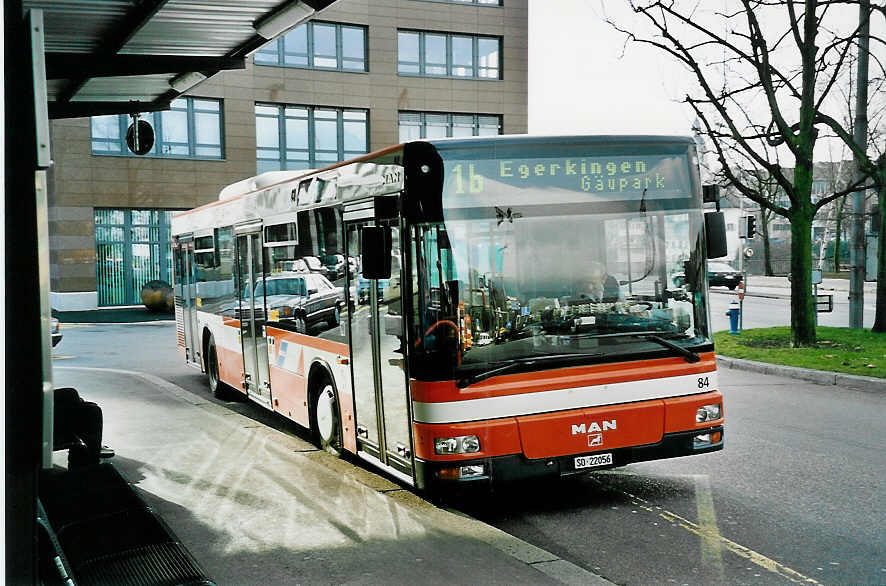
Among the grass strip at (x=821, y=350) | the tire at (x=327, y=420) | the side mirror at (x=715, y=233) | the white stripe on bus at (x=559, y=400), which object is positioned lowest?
the grass strip at (x=821, y=350)

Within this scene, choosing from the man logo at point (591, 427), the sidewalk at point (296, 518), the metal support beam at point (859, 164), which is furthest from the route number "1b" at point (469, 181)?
the metal support beam at point (859, 164)

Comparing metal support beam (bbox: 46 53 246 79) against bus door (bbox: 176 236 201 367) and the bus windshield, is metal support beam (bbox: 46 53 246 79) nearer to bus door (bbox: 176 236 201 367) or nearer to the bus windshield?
the bus windshield

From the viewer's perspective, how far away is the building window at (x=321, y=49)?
1502 inches

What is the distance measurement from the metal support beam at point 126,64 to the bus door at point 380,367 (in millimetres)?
2177

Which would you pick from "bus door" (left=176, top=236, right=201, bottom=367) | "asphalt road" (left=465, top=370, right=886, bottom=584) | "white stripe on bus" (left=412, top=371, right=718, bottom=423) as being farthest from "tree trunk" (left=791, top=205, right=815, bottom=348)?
"white stripe on bus" (left=412, top=371, right=718, bottom=423)

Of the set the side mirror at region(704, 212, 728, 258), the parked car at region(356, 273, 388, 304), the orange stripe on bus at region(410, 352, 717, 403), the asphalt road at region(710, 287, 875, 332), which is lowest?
the asphalt road at region(710, 287, 875, 332)

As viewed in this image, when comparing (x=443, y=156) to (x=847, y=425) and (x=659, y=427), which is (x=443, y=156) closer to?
(x=659, y=427)

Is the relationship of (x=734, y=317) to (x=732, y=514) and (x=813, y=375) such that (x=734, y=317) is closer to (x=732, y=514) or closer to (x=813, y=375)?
(x=813, y=375)

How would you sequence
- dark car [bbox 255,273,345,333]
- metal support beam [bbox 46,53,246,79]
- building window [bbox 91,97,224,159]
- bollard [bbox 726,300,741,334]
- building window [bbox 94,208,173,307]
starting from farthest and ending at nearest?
building window [bbox 94,208,173,307] < building window [bbox 91,97,224,159] < bollard [bbox 726,300,741,334] < dark car [bbox 255,273,345,333] < metal support beam [bbox 46,53,246,79]

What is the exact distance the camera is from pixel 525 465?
20.7 feet

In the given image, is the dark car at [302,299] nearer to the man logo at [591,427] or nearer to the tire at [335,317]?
the tire at [335,317]

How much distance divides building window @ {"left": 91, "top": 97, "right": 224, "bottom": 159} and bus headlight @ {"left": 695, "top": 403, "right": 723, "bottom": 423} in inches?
1265

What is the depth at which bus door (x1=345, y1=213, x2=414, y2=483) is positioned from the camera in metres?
6.73

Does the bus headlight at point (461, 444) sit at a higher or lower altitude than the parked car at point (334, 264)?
lower
